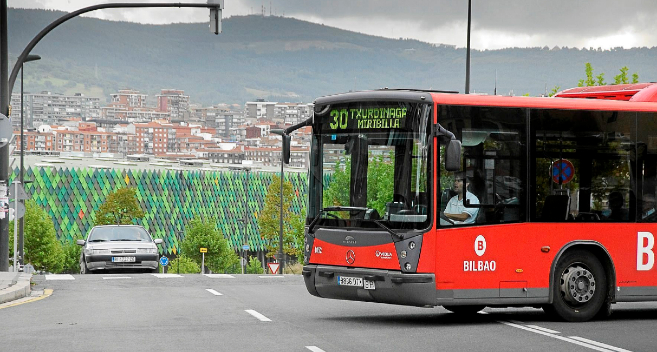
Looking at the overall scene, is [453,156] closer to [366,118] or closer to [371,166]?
[371,166]

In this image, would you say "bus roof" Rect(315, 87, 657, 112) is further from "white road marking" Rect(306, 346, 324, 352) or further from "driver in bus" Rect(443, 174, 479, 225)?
"white road marking" Rect(306, 346, 324, 352)

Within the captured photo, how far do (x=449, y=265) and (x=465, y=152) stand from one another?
138 centimetres

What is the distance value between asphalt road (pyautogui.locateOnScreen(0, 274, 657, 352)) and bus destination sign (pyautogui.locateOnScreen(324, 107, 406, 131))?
2411 millimetres

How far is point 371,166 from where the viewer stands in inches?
501

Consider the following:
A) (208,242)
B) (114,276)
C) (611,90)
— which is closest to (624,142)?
(611,90)

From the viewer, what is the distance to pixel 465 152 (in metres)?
12.6

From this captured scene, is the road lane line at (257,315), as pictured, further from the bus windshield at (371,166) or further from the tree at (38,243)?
the tree at (38,243)

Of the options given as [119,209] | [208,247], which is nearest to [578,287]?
[208,247]

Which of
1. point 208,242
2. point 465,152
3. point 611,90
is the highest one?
point 611,90

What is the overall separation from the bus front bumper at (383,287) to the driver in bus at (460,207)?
79 cm

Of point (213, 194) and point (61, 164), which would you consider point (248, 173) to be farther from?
point (61, 164)

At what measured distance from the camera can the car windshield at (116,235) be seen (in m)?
26.3

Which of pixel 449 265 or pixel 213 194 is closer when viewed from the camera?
pixel 449 265

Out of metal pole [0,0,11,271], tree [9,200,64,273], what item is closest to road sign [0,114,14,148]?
metal pole [0,0,11,271]
